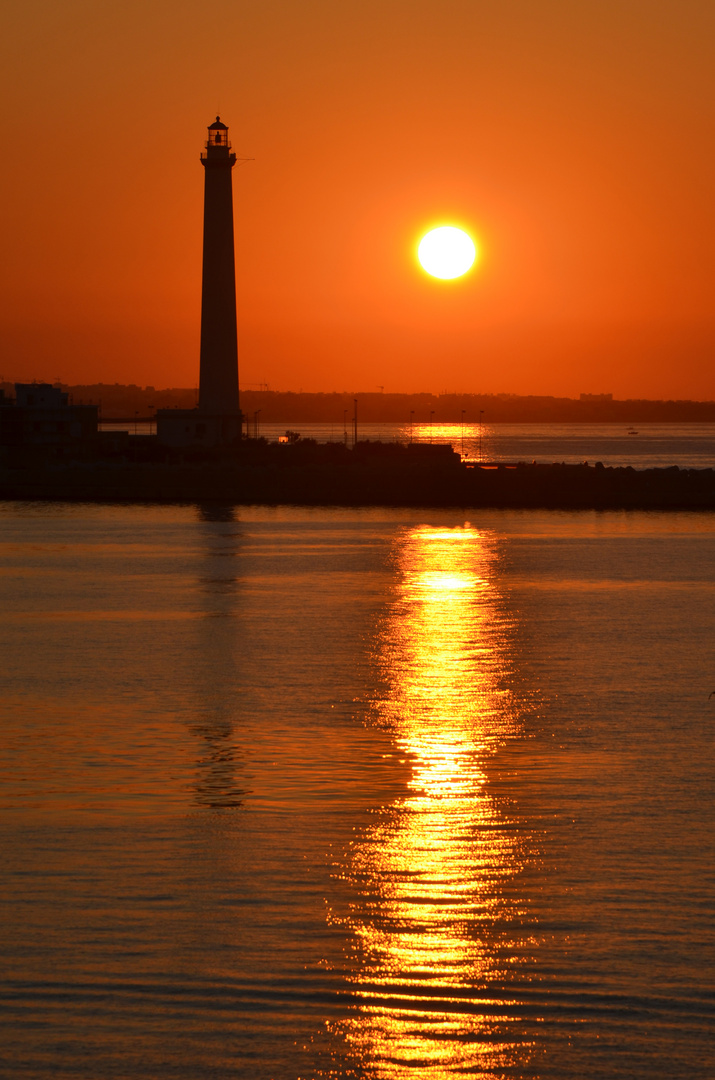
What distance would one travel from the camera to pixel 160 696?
19859 millimetres

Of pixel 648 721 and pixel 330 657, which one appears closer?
pixel 648 721

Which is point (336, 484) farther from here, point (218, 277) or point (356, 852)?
point (356, 852)

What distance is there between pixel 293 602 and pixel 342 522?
103 feet

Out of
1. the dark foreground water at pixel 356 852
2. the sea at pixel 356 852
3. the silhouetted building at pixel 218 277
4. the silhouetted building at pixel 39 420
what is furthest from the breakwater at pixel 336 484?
the dark foreground water at pixel 356 852

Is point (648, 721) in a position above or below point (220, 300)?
below

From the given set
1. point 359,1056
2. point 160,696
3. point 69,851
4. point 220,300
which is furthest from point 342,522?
point 359,1056

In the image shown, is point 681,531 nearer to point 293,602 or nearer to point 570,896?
point 293,602

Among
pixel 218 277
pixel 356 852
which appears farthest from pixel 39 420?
pixel 356 852

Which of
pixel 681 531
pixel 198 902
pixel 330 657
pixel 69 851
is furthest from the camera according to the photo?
pixel 681 531

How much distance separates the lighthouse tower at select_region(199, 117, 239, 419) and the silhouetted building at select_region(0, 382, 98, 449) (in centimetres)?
1451

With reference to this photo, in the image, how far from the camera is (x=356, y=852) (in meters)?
11.5

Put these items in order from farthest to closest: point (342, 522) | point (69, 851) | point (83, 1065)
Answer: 1. point (342, 522)
2. point (69, 851)
3. point (83, 1065)

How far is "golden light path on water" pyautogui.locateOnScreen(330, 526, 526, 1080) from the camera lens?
25.6 ft

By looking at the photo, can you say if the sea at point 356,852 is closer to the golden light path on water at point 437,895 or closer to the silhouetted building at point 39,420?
the golden light path on water at point 437,895
